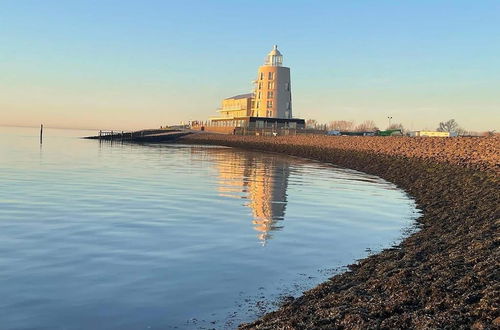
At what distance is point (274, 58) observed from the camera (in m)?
107

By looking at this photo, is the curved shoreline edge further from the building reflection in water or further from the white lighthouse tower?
the white lighthouse tower

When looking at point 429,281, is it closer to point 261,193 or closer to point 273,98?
point 261,193

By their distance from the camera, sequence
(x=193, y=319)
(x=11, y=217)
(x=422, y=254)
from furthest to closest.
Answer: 1. (x=11, y=217)
2. (x=422, y=254)
3. (x=193, y=319)

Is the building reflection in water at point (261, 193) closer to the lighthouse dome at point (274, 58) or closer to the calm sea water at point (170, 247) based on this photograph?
the calm sea water at point (170, 247)

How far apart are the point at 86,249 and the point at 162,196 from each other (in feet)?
34.8

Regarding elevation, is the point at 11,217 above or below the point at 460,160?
below

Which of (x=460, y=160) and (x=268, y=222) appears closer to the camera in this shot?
(x=268, y=222)

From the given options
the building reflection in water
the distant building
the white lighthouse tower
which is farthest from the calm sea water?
the white lighthouse tower

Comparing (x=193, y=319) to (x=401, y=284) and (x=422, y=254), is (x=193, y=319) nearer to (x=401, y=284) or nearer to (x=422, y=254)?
(x=401, y=284)

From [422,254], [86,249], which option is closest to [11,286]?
[86,249]

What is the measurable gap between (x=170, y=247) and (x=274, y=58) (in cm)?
9856

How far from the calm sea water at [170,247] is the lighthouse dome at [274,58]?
277 feet

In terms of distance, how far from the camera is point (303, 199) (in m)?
23.3

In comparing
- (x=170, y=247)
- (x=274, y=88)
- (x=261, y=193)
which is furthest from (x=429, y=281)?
(x=274, y=88)
